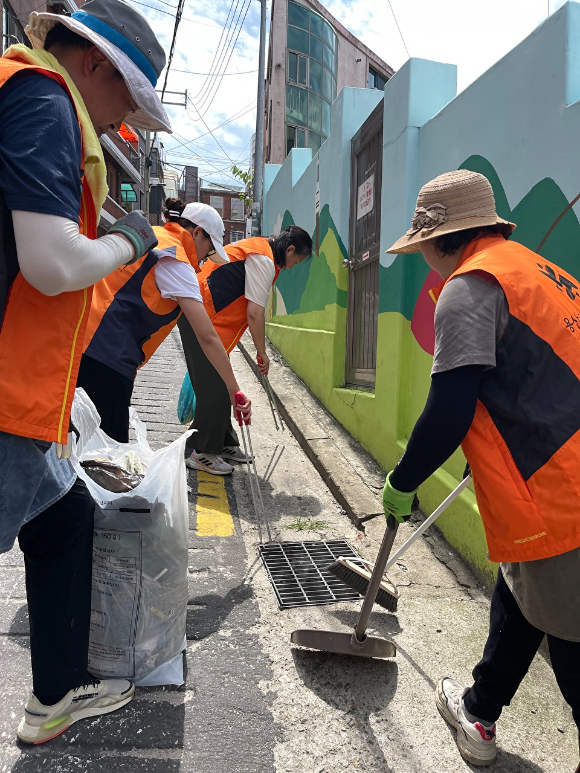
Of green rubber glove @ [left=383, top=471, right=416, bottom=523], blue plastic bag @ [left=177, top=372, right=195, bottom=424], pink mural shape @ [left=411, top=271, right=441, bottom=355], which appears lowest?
blue plastic bag @ [left=177, top=372, right=195, bottom=424]

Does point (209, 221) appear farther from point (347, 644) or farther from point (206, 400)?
point (347, 644)

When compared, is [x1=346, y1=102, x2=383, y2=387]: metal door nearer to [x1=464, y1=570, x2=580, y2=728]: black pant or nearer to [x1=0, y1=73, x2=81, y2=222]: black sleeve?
[x1=464, y1=570, x2=580, y2=728]: black pant

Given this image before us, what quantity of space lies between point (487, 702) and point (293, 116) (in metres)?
21.3

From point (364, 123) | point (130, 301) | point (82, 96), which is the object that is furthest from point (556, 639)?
point (364, 123)

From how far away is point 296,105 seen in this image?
20609mm

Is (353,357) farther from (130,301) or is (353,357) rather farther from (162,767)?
(162,767)

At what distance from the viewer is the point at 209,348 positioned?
9.89 feet

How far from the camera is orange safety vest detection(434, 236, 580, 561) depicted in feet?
4.74

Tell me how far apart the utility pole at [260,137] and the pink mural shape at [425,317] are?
30.7 feet

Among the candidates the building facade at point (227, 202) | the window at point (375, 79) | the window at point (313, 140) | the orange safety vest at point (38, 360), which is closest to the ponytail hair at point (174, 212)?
the orange safety vest at point (38, 360)

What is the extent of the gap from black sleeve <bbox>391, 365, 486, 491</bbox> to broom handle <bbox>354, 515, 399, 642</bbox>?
364 mm

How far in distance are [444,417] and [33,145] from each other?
1.16 m

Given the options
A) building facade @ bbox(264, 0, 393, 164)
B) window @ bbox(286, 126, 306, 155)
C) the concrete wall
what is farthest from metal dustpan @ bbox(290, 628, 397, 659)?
window @ bbox(286, 126, 306, 155)

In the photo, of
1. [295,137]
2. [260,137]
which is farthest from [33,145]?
[295,137]
